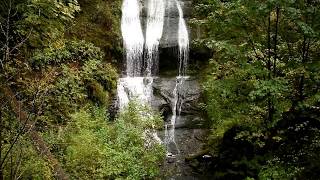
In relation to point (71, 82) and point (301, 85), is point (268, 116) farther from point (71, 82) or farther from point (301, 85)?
point (71, 82)

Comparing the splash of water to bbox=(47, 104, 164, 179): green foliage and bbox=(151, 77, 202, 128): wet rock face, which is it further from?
bbox=(47, 104, 164, 179): green foliage

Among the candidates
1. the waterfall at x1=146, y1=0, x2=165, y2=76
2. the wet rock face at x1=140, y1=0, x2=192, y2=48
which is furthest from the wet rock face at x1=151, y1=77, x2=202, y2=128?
the wet rock face at x1=140, y1=0, x2=192, y2=48

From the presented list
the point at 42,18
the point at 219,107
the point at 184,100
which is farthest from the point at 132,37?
the point at 219,107

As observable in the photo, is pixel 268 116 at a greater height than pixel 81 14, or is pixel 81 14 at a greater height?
pixel 81 14

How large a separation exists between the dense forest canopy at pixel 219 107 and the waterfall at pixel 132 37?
4.17 m

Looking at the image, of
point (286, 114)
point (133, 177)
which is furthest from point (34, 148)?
point (286, 114)

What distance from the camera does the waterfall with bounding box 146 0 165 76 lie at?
1625cm

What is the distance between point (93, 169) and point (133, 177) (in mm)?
1151

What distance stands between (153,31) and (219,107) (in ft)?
25.4

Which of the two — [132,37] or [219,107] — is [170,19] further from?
[219,107]

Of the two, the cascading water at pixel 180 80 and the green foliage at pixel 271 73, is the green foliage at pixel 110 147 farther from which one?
the green foliage at pixel 271 73

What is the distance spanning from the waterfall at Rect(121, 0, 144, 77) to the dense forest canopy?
417 centimetres

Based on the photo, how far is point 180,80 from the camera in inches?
621

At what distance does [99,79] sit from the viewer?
45.8 feet
